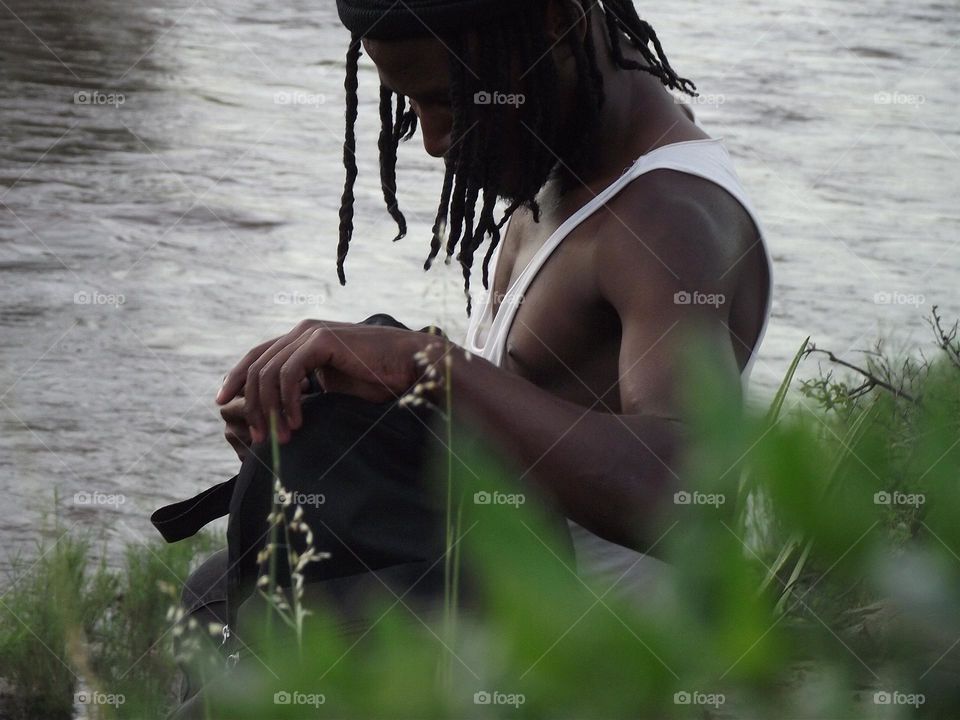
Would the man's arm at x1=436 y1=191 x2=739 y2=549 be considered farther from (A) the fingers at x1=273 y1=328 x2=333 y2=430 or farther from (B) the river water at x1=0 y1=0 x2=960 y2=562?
(B) the river water at x1=0 y1=0 x2=960 y2=562

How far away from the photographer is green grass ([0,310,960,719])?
494mm

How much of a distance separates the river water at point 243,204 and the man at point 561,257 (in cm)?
91

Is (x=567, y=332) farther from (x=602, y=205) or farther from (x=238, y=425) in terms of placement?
(x=238, y=425)

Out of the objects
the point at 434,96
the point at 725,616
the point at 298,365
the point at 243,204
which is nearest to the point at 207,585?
the point at 298,365

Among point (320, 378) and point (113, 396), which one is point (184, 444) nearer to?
point (113, 396)

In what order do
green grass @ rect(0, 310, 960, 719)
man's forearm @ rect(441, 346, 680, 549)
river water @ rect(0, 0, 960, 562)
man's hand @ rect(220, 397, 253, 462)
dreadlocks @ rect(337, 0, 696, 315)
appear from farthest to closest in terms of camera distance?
river water @ rect(0, 0, 960, 562)
dreadlocks @ rect(337, 0, 696, 315)
man's hand @ rect(220, 397, 253, 462)
man's forearm @ rect(441, 346, 680, 549)
green grass @ rect(0, 310, 960, 719)

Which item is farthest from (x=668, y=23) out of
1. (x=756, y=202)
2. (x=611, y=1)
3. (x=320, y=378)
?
(x=320, y=378)

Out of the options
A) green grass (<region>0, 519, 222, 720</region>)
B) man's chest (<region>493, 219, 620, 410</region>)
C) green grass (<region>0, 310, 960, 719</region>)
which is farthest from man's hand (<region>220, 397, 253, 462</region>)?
green grass (<region>0, 310, 960, 719</region>)

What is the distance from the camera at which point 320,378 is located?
165 centimetres

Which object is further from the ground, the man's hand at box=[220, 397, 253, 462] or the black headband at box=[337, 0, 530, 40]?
the black headband at box=[337, 0, 530, 40]

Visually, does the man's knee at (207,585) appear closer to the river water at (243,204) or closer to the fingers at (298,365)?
the fingers at (298,365)

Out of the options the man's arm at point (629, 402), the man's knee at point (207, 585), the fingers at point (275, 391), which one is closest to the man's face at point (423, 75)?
the man's arm at point (629, 402)

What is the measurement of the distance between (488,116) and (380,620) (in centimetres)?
165

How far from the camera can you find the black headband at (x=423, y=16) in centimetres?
199
